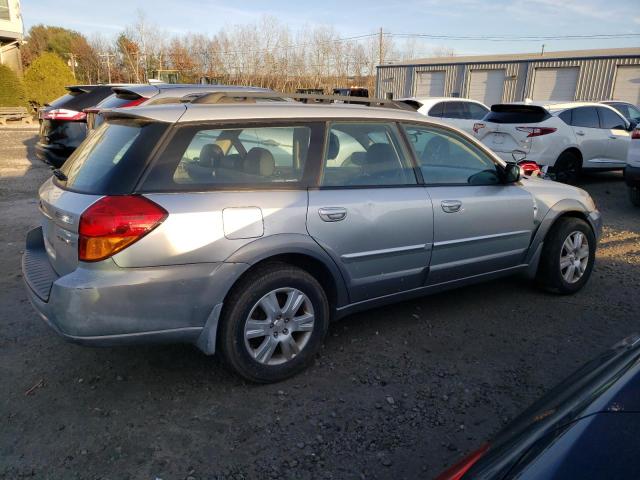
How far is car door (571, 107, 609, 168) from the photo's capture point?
33.4 feet

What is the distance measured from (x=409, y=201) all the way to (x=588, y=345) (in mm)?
1746

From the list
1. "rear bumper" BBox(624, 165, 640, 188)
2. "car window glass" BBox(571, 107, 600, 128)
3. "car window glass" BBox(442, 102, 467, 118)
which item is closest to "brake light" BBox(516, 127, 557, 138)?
"car window glass" BBox(571, 107, 600, 128)

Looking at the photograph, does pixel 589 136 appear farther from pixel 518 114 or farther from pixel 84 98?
pixel 84 98

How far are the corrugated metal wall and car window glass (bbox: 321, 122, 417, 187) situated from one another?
28696mm

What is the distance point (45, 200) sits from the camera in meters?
3.26

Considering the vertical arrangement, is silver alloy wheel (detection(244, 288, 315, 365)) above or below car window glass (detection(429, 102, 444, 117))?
below

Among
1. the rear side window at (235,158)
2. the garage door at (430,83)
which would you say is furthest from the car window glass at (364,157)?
the garage door at (430,83)

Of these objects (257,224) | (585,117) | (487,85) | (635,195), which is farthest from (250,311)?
(487,85)

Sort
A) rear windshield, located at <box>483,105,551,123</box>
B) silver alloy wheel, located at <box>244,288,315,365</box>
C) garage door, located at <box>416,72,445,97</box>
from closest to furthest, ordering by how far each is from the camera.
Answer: silver alloy wheel, located at <box>244,288,315,365</box> < rear windshield, located at <box>483,105,551,123</box> < garage door, located at <box>416,72,445,97</box>

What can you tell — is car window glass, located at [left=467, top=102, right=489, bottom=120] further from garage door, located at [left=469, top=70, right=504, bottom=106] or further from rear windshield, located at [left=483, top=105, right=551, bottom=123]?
garage door, located at [left=469, top=70, right=504, bottom=106]

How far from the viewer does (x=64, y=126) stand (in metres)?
9.32

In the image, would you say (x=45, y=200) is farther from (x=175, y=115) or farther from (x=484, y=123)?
(x=484, y=123)

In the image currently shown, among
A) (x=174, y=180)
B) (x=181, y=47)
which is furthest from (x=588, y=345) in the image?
(x=181, y=47)

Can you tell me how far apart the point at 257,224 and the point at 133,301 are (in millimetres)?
803
